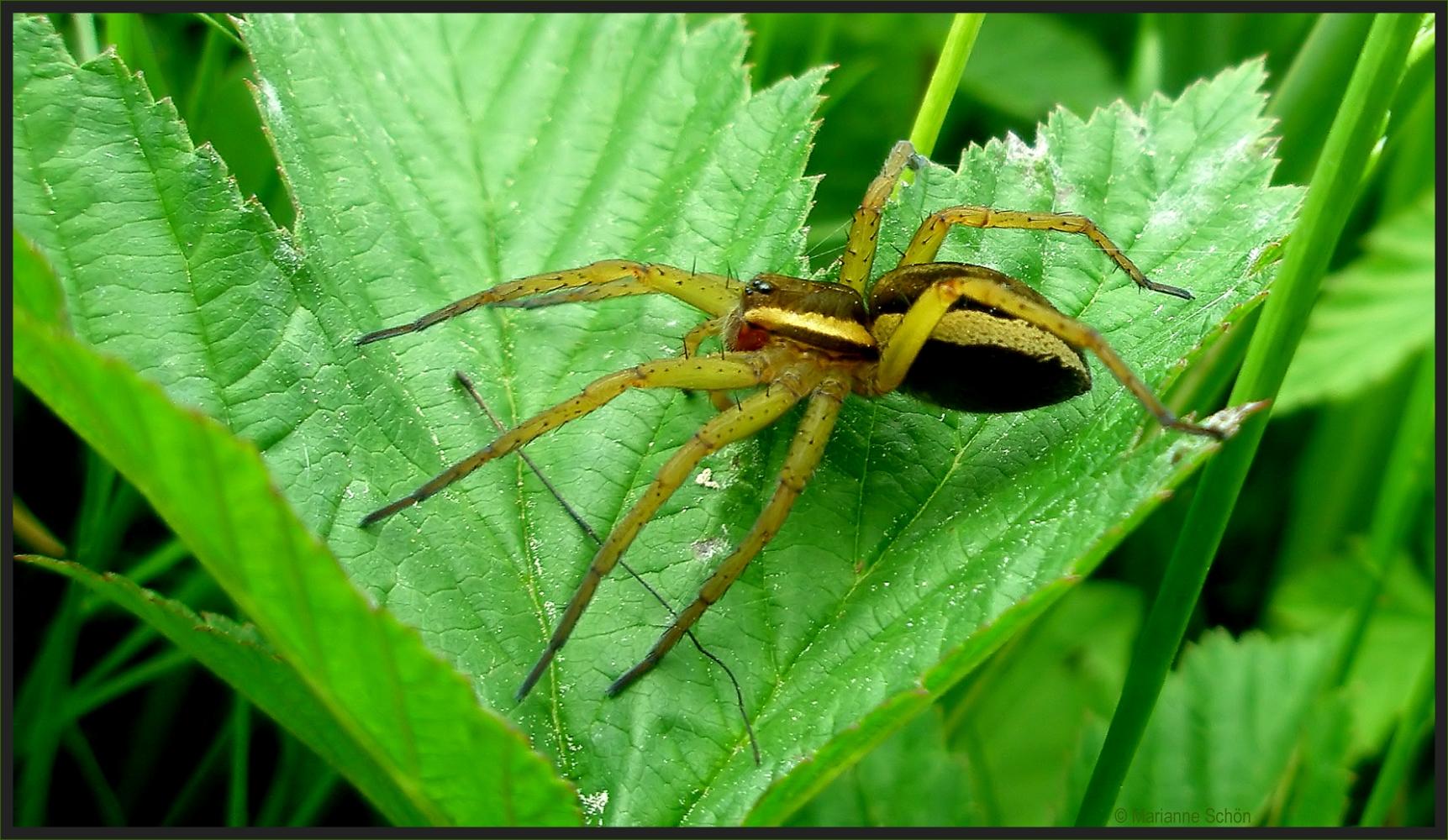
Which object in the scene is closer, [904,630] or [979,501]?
[904,630]

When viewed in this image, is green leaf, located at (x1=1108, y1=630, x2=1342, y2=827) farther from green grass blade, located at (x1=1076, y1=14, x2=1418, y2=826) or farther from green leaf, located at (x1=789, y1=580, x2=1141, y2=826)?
green grass blade, located at (x1=1076, y1=14, x2=1418, y2=826)

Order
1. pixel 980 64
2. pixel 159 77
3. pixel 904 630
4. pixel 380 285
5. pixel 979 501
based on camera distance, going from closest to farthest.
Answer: pixel 904 630, pixel 979 501, pixel 380 285, pixel 159 77, pixel 980 64

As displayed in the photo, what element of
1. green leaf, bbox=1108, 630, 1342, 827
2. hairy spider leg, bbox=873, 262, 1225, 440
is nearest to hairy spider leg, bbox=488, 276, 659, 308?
hairy spider leg, bbox=873, 262, 1225, 440

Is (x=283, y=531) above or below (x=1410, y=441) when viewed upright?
below


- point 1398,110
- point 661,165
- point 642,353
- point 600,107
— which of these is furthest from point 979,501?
point 1398,110

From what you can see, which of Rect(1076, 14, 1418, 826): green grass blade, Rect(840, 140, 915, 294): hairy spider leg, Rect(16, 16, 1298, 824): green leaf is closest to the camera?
Rect(1076, 14, 1418, 826): green grass blade

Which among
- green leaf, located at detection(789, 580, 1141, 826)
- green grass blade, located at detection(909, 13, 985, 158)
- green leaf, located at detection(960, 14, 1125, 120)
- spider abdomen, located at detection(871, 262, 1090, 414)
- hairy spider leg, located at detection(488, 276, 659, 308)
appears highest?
green leaf, located at detection(960, 14, 1125, 120)

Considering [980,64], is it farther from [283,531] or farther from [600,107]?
[283,531]

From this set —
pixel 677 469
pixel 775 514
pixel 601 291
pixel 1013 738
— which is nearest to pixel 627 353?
pixel 601 291
